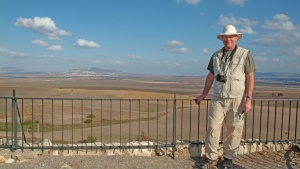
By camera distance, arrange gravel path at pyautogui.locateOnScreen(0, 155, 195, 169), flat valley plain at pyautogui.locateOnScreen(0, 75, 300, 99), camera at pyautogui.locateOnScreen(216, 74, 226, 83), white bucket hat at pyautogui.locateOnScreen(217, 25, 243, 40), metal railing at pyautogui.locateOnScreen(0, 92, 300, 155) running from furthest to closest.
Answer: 1. flat valley plain at pyautogui.locateOnScreen(0, 75, 300, 99)
2. metal railing at pyautogui.locateOnScreen(0, 92, 300, 155)
3. gravel path at pyautogui.locateOnScreen(0, 155, 195, 169)
4. camera at pyautogui.locateOnScreen(216, 74, 226, 83)
5. white bucket hat at pyautogui.locateOnScreen(217, 25, 243, 40)

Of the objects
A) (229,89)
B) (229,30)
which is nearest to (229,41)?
(229,30)

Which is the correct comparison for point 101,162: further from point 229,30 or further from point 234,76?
point 229,30

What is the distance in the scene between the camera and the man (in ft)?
15.0

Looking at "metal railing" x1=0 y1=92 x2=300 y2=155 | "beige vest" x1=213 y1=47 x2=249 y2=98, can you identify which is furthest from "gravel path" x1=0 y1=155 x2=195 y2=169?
"beige vest" x1=213 y1=47 x2=249 y2=98

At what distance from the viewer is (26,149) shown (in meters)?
5.76

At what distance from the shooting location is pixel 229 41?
4.60 metres

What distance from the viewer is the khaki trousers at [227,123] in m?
4.70

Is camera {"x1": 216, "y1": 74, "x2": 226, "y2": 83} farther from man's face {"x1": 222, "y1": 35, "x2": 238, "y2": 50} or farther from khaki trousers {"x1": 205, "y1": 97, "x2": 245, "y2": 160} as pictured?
man's face {"x1": 222, "y1": 35, "x2": 238, "y2": 50}

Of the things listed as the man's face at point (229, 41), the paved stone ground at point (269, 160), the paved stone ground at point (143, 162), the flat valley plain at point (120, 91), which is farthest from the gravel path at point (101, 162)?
the flat valley plain at point (120, 91)

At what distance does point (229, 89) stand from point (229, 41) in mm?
690

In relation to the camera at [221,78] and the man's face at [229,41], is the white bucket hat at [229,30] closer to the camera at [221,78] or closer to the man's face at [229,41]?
the man's face at [229,41]

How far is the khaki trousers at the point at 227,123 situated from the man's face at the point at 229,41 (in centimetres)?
77

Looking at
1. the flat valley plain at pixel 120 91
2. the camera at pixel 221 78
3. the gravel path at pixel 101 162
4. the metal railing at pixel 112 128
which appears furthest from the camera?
the flat valley plain at pixel 120 91

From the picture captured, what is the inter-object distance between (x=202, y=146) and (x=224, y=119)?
4.04 feet
